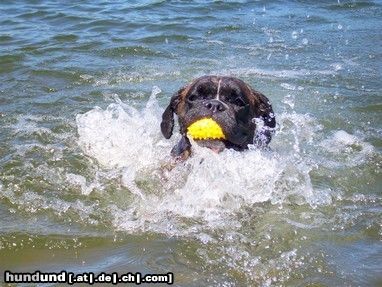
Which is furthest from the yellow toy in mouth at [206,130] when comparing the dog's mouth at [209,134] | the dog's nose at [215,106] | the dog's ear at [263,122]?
the dog's ear at [263,122]

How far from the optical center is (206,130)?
4.93 metres

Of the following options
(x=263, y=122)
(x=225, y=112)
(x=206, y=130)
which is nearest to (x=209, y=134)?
(x=206, y=130)

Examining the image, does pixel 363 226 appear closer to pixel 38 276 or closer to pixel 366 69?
pixel 38 276

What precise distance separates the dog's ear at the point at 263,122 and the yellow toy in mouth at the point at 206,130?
55 centimetres

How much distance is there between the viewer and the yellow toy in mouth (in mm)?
4898

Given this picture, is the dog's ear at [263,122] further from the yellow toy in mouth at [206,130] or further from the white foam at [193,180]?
the yellow toy in mouth at [206,130]

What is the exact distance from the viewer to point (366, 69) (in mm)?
8922

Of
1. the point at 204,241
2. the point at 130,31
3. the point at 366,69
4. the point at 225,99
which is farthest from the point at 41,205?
the point at 130,31

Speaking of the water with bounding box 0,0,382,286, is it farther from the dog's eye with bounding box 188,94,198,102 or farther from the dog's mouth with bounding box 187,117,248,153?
the dog's eye with bounding box 188,94,198,102

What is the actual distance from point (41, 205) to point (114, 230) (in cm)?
75

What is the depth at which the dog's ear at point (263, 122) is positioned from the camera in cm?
539

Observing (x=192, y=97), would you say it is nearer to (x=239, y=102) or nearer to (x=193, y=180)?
(x=239, y=102)

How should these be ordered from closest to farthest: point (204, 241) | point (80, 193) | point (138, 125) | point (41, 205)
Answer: point (204, 241) → point (41, 205) → point (80, 193) → point (138, 125)

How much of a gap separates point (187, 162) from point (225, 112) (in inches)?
25.5
